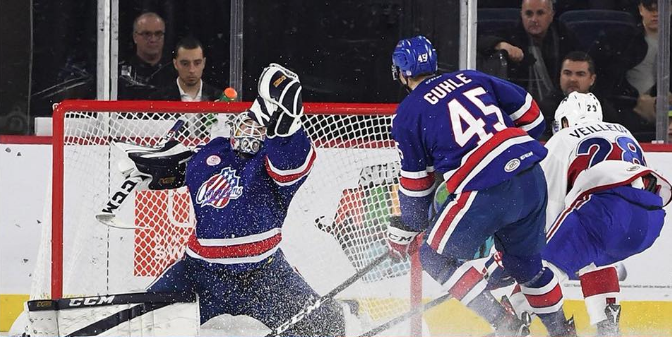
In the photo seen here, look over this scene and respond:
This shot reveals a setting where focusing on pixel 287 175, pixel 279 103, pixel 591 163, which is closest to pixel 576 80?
pixel 591 163

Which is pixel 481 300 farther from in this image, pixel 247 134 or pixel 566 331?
pixel 247 134

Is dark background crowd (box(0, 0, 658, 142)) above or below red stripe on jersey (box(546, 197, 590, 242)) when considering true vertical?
above

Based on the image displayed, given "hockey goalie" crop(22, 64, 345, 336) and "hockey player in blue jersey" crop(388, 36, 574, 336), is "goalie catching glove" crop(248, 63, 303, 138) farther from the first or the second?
"hockey player in blue jersey" crop(388, 36, 574, 336)

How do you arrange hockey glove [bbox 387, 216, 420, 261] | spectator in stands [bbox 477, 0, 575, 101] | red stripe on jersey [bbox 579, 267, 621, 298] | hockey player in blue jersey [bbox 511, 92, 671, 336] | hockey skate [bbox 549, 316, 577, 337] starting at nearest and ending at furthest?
1. hockey glove [bbox 387, 216, 420, 261]
2. hockey skate [bbox 549, 316, 577, 337]
3. hockey player in blue jersey [bbox 511, 92, 671, 336]
4. red stripe on jersey [bbox 579, 267, 621, 298]
5. spectator in stands [bbox 477, 0, 575, 101]

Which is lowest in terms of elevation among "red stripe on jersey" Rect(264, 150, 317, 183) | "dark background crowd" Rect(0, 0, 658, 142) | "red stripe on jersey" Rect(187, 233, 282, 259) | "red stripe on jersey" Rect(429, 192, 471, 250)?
"red stripe on jersey" Rect(187, 233, 282, 259)

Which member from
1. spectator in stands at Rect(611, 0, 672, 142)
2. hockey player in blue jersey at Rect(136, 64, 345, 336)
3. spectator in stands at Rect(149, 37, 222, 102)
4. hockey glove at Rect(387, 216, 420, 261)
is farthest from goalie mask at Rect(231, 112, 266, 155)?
spectator in stands at Rect(611, 0, 672, 142)

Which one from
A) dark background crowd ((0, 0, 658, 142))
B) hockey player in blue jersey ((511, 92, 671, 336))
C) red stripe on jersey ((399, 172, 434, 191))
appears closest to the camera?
red stripe on jersey ((399, 172, 434, 191))

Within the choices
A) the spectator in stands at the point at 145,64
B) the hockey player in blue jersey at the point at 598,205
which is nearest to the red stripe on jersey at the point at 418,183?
the hockey player in blue jersey at the point at 598,205

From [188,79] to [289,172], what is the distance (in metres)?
1.57

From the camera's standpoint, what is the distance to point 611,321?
15.5 feet

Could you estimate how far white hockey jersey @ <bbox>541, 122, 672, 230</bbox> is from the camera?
14.9 feet

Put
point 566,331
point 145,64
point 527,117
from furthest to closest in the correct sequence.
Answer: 1. point 145,64
2. point 566,331
3. point 527,117

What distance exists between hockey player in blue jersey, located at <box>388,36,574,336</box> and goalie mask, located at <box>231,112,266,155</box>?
42 cm

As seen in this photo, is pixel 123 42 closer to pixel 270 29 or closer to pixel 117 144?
pixel 270 29
